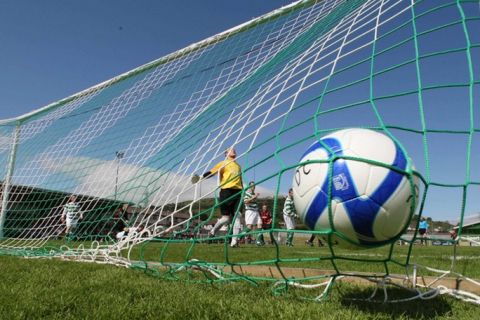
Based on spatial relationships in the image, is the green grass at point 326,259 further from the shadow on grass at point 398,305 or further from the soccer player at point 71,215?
the soccer player at point 71,215

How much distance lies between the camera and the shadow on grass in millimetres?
2506

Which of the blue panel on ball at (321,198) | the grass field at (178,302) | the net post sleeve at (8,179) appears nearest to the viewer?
the grass field at (178,302)

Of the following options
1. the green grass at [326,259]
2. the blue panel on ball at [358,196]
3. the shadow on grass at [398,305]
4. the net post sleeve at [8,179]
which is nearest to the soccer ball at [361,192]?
the blue panel on ball at [358,196]

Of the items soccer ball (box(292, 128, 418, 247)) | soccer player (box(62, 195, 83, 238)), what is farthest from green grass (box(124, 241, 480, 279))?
soccer player (box(62, 195, 83, 238))

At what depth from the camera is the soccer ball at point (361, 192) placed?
238 centimetres

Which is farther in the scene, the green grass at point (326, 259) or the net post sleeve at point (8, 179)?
the net post sleeve at point (8, 179)

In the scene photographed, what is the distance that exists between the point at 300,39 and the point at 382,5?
1.64 m

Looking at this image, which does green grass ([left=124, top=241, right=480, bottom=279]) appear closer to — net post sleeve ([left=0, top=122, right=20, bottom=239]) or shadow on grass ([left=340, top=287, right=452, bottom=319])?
shadow on grass ([left=340, top=287, right=452, bottom=319])

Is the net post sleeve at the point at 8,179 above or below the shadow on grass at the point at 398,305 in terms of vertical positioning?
above

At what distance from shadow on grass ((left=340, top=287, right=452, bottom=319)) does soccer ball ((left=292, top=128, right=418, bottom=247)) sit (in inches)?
16.1

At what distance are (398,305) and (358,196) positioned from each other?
0.88 meters

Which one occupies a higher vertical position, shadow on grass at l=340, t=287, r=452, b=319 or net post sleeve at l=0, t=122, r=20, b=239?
net post sleeve at l=0, t=122, r=20, b=239

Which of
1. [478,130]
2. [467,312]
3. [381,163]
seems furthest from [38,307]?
[478,130]

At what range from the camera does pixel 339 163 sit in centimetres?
251
